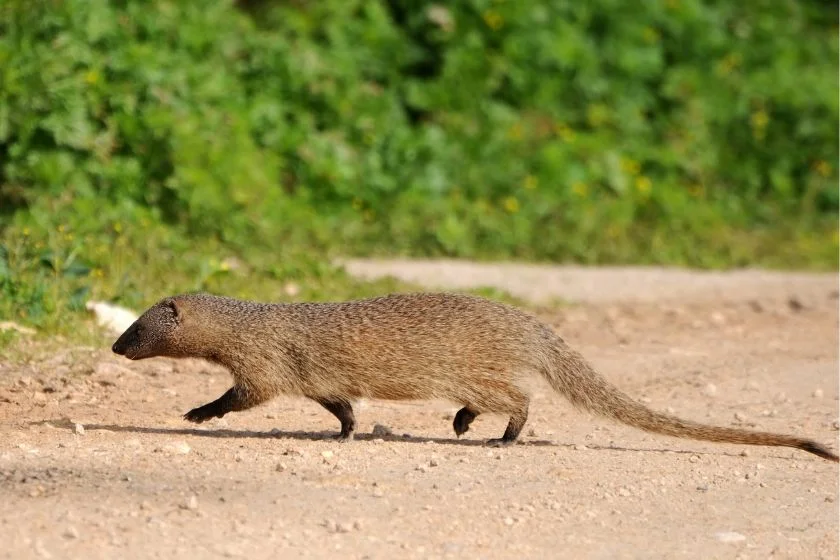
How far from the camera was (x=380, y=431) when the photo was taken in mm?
5465

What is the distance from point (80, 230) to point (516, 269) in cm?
314

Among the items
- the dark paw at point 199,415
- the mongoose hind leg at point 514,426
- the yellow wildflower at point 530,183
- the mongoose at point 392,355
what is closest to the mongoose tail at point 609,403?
the mongoose at point 392,355

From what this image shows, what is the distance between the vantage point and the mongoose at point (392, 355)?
5.17 m

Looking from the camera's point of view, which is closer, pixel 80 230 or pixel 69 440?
pixel 69 440

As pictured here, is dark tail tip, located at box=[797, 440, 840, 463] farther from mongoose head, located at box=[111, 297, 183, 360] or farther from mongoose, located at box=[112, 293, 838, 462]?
mongoose head, located at box=[111, 297, 183, 360]

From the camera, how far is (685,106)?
1194 centimetres

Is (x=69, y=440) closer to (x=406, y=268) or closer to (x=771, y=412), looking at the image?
(x=771, y=412)

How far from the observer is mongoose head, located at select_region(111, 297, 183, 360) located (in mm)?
5320

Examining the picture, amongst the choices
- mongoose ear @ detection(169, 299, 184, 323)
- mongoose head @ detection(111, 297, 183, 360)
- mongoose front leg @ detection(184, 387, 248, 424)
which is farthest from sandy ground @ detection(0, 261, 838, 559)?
mongoose ear @ detection(169, 299, 184, 323)

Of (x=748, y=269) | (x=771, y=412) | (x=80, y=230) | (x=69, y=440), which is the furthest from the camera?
(x=748, y=269)

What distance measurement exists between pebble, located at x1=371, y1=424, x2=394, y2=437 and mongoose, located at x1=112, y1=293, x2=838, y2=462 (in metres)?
0.18

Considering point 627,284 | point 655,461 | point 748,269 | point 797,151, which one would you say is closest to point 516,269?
point 627,284

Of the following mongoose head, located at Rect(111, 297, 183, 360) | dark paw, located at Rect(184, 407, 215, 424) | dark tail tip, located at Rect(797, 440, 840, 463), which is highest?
dark tail tip, located at Rect(797, 440, 840, 463)

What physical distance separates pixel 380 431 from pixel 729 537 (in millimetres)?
1701
